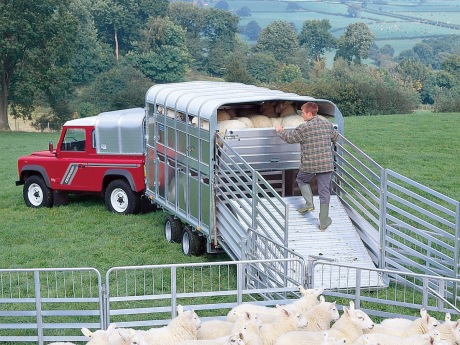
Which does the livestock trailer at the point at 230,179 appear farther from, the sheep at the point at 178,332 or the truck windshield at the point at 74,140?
the sheep at the point at 178,332

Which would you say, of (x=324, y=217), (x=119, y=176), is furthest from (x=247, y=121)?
(x=119, y=176)

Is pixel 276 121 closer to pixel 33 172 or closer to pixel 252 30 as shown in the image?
pixel 33 172

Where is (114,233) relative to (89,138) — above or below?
below

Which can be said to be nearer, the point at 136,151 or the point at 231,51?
the point at 136,151

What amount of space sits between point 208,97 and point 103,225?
Answer: 15.4 feet

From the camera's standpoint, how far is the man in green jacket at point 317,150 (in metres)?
14.1

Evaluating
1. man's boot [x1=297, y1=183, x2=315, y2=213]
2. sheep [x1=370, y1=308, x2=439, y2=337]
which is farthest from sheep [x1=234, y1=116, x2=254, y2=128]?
sheep [x1=370, y1=308, x2=439, y2=337]

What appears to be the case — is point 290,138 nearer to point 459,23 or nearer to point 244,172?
point 244,172

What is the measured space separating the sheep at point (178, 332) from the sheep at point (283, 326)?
748 mm

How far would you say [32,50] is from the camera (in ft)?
186

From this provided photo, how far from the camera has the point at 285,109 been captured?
1573cm

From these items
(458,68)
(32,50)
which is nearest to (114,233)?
(32,50)

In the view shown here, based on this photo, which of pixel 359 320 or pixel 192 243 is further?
pixel 192 243

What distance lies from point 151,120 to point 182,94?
4.72ft
